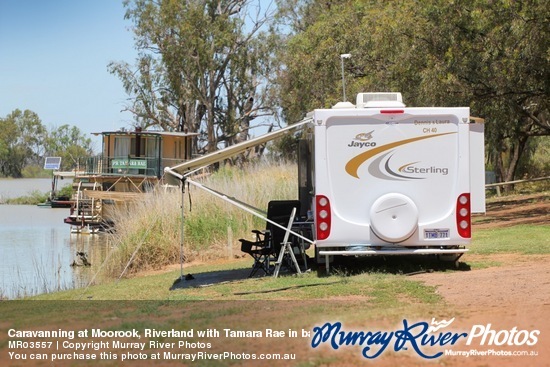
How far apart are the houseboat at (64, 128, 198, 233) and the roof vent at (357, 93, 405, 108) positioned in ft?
89.2

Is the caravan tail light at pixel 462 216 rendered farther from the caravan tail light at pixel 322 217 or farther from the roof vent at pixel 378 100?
the caravan tail light at pixel 322 217

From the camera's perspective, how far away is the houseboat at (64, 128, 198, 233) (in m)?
41.0

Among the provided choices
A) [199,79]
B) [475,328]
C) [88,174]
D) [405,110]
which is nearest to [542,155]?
[199,79]

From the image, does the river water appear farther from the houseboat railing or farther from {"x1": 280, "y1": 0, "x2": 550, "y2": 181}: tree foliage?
{"x1": 280, "y1": 0, "x2": 550, "y2": 181}: tree foliage

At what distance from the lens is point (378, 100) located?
1273 cm

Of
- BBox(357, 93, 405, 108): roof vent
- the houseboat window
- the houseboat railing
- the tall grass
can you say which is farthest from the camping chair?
the houseboat window

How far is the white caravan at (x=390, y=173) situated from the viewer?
12.1 meters

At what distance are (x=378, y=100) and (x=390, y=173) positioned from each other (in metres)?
1.28

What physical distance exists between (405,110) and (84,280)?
9.65 m

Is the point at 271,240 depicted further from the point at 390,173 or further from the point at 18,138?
the point at 18,138

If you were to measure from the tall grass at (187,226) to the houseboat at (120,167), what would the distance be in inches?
630

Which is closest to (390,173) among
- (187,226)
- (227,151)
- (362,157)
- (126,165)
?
(362,157)

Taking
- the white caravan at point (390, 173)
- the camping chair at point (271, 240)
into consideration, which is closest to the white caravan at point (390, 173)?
the white caravan at point (390, 173)

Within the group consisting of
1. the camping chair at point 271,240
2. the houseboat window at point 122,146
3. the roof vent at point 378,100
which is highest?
the houseboat window at point 122,146
